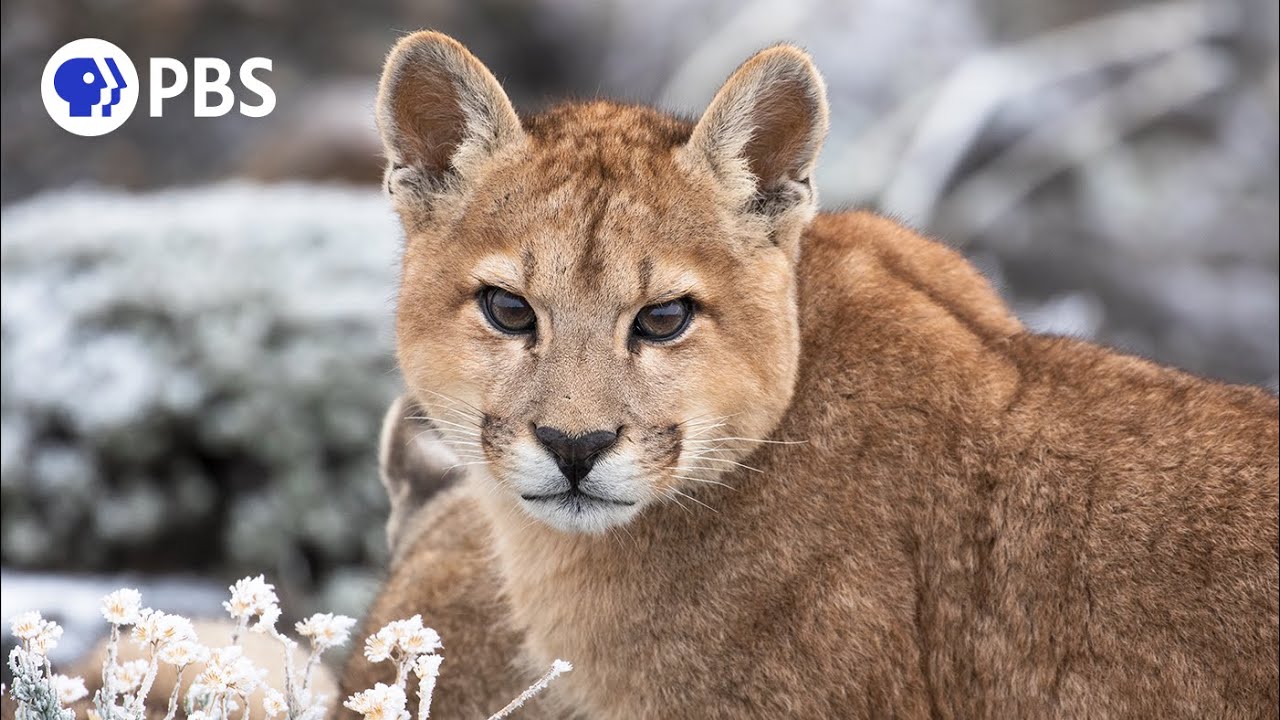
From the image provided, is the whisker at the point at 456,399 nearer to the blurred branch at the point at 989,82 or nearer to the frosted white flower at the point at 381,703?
the frosted white flower at the point at 381,703

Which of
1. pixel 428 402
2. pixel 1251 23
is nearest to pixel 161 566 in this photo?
pixel 428 402

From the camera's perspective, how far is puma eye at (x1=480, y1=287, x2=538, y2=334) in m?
4.09

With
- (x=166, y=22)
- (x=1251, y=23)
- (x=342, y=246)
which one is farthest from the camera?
(x=166, y=22)

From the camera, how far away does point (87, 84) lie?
824cm

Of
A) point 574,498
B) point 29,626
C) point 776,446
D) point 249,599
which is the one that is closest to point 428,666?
point 249,599

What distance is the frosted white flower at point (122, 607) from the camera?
3.52 m

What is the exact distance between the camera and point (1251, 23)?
10.9m

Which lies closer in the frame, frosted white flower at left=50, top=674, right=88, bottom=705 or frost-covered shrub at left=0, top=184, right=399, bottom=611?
frosted white flower at left=50, top=674, right=88, bottom=705

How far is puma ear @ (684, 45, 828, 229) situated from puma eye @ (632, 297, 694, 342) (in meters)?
0.40

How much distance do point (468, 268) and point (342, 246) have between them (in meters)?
5.32

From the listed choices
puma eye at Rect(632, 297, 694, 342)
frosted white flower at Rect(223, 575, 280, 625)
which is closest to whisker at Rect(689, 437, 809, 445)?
puma eye at Rect(632, 297, 694, 342)

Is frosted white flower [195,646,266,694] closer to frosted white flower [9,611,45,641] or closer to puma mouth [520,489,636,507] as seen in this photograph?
frosted white flower [9,611,45,641]

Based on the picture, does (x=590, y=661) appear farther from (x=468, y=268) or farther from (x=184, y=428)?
(x=184, y=428)

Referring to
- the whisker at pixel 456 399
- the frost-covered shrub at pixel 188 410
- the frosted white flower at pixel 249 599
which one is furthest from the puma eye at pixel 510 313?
the frost-covered shrub at pixel 188 410
